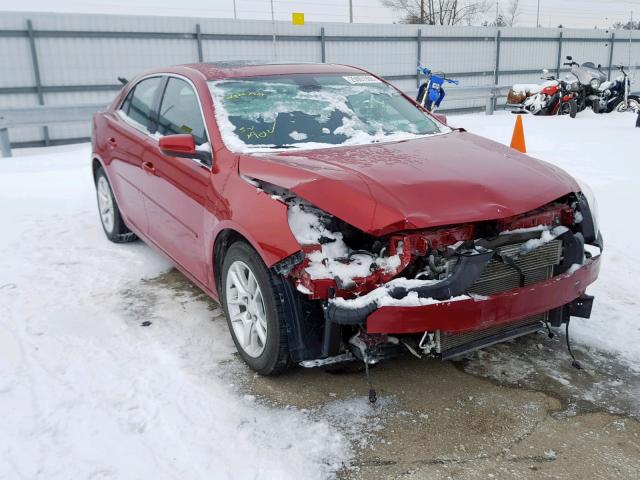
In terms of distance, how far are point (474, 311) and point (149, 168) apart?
2.66 meters

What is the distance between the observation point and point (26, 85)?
1239 centimetres

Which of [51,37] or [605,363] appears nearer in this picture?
[605,363]

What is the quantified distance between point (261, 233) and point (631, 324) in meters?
2.45

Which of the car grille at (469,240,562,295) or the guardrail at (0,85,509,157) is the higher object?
the guardrail at (0,85,509,157)

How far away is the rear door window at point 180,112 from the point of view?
12.5ft

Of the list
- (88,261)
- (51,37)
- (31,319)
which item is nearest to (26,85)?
(51,37)

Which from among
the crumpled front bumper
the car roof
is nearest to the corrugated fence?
the car roof

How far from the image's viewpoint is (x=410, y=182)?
9.48 ft

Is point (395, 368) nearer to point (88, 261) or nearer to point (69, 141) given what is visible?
point (88, 261)

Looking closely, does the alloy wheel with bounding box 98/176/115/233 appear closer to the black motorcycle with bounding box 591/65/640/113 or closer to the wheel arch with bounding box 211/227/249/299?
the wheel arch with bounding box 211/227/249/299

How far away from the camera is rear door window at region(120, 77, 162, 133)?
15.1 ft

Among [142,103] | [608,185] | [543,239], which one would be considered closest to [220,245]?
[543,239]

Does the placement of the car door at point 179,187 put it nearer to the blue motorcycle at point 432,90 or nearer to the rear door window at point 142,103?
the rear door window at point 142,103

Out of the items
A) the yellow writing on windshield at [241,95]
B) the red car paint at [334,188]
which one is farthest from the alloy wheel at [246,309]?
the yellow writing on windshield at [241,95]
